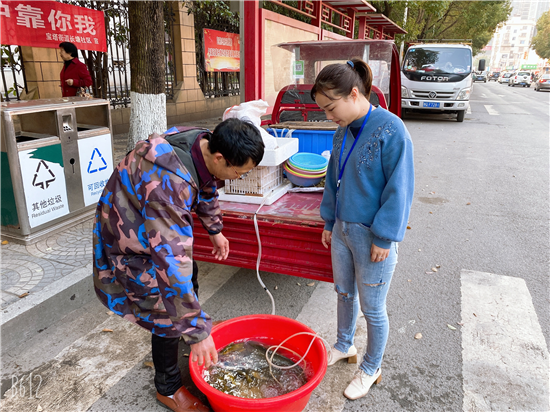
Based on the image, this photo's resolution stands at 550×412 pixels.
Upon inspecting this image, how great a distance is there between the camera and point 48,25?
6180 millimetres

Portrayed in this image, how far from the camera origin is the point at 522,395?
7.13ft

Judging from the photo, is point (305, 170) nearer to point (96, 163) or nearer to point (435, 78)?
point (96, 163)

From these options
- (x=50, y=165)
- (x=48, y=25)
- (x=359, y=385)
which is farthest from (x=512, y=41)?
(x=359, y=385)

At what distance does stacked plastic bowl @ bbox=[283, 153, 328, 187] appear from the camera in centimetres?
310

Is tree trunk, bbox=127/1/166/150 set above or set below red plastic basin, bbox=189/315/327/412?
above

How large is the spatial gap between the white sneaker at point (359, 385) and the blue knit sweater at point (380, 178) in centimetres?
82

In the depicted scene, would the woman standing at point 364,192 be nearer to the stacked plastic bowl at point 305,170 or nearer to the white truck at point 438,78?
the stacked plastic bowl at point 305,170

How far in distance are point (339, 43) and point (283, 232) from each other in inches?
111

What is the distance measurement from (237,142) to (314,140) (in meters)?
2.14

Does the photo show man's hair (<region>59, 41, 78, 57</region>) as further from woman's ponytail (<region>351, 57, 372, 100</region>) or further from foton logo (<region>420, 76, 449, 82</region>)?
foton logo (<region>420, 76, 449, 82</region>)

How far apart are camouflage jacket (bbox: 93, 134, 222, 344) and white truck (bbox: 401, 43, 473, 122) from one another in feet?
40.3

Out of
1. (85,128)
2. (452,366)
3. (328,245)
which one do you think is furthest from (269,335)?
(85,128)

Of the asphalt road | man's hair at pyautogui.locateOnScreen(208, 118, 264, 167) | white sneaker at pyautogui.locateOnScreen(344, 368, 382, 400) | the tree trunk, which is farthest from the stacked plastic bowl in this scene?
the tree trunk

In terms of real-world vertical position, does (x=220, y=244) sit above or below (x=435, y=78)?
below
